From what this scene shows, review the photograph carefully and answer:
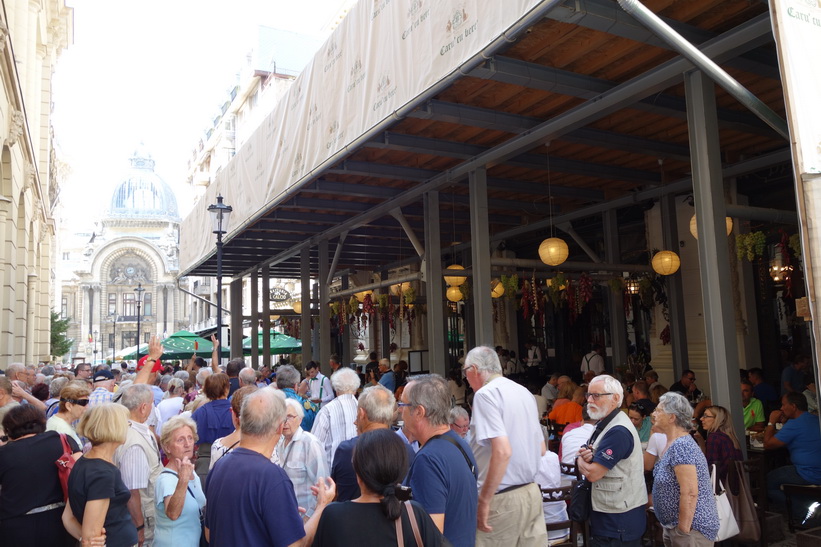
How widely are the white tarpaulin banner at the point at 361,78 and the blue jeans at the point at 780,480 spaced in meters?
5.04

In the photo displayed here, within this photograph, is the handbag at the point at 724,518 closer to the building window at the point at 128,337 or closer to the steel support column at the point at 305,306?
the steel support column at the point at 305,306

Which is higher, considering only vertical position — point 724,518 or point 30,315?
point 30,315

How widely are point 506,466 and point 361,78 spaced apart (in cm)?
509

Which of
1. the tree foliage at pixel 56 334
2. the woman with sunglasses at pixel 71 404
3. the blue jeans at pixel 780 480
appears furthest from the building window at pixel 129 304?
the blue jeans at pixel 780 480

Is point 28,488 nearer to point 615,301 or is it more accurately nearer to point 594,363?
point 615,301

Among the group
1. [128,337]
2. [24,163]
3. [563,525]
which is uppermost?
[24,163]

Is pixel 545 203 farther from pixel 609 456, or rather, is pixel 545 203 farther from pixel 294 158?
pixel 609 456

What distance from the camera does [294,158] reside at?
928 cm

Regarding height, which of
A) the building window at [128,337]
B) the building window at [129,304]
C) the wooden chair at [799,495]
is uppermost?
the building window at [129,304]

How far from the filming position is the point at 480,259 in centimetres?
852

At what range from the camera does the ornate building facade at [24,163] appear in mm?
11617

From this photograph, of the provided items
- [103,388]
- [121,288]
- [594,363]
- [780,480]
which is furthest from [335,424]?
[121,288]

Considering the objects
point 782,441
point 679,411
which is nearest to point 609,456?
point 679,411

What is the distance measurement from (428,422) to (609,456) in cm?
137
